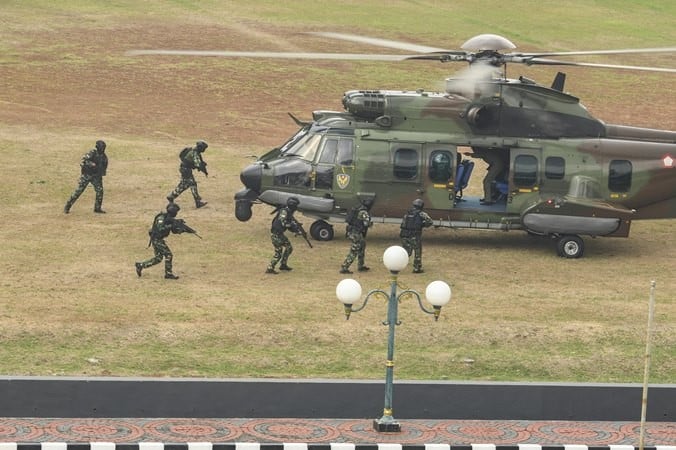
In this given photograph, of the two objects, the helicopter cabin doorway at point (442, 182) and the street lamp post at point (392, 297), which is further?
the helicopter cabin doorway at point (442, 182)

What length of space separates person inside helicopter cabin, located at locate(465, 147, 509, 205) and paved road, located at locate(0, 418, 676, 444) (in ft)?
38.2

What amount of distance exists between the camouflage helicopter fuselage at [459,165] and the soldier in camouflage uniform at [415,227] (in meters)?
2.25

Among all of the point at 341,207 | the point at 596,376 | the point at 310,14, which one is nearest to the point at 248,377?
the point at 596,376

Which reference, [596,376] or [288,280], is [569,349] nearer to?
[596,376]

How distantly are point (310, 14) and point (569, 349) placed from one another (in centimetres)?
4846

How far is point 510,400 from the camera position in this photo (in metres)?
21.6

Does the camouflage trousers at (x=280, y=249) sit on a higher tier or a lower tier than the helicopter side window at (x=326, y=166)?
lower

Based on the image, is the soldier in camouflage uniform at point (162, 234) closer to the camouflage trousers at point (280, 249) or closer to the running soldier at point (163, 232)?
the running soldier at point (163, 232)

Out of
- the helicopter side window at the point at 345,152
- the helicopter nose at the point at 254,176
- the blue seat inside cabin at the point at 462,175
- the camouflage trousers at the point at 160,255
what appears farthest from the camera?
the blue seat inside cabin at the point at 462,175

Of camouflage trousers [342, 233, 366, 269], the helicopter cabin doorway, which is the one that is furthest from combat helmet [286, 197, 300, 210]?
the helicopter cabin doorway

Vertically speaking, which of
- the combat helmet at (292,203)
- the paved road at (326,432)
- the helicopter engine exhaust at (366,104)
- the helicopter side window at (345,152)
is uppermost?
the helicopter engine exhaust at (366,104)

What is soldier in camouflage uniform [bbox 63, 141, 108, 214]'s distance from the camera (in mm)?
34188

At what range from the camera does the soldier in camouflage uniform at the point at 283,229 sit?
29.1m

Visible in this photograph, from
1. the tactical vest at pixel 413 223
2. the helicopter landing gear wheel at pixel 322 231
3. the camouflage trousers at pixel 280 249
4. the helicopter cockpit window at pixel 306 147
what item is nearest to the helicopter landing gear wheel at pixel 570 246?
the tactical vest at pixel 413 223
